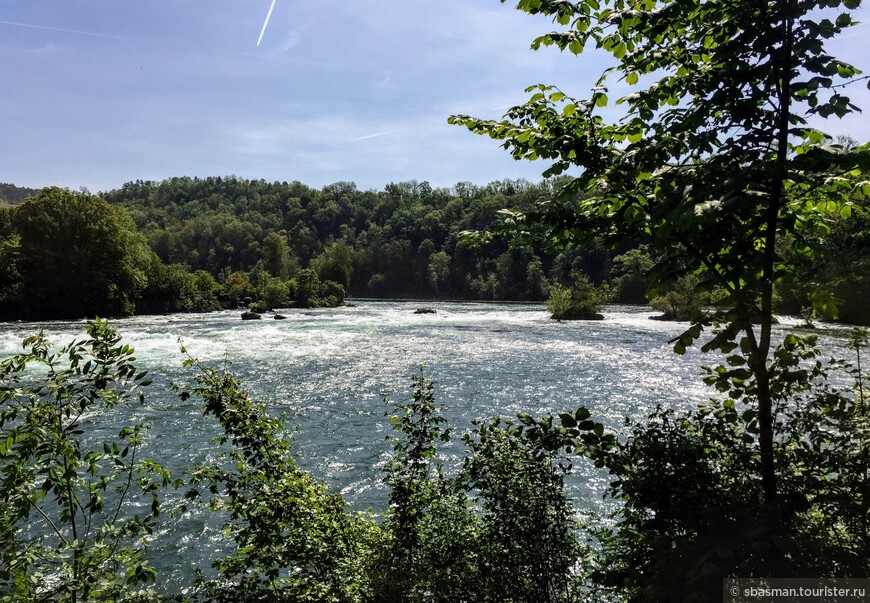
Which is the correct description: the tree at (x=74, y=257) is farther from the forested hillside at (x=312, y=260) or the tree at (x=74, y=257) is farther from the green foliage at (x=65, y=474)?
the green foliage at (x=65, y=474)

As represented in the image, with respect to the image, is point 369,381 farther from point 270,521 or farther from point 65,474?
point 65,474

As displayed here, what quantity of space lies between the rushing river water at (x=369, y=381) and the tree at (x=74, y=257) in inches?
624

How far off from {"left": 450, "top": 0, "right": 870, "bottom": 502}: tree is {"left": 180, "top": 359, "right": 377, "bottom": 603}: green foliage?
11.1 feet

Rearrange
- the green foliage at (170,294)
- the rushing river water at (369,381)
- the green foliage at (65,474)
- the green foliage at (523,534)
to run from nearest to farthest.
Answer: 1. the green foliage at (65,474)
2. the green foliage at (523,534)
3. the rushing river water at (369,381)
4. the green foliage at (170,294)

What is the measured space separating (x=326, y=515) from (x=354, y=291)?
161471mm

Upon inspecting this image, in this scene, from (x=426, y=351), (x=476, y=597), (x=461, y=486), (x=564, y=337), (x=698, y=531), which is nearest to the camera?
(x=698, y=531)

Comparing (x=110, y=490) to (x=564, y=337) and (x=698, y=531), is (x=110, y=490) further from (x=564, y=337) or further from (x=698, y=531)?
(x=564, y=337)

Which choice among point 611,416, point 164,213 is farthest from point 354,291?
point 611,416

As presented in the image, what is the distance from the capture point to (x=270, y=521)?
4.57 meters

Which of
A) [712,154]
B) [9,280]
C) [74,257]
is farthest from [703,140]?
[74,257]

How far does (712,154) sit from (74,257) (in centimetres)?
7284

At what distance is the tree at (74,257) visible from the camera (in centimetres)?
5609

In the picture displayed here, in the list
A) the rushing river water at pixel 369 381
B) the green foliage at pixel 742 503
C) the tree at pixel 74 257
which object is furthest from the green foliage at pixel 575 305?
the green foliage at pixel 742 503

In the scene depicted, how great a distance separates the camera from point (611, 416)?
16672 millimetres
